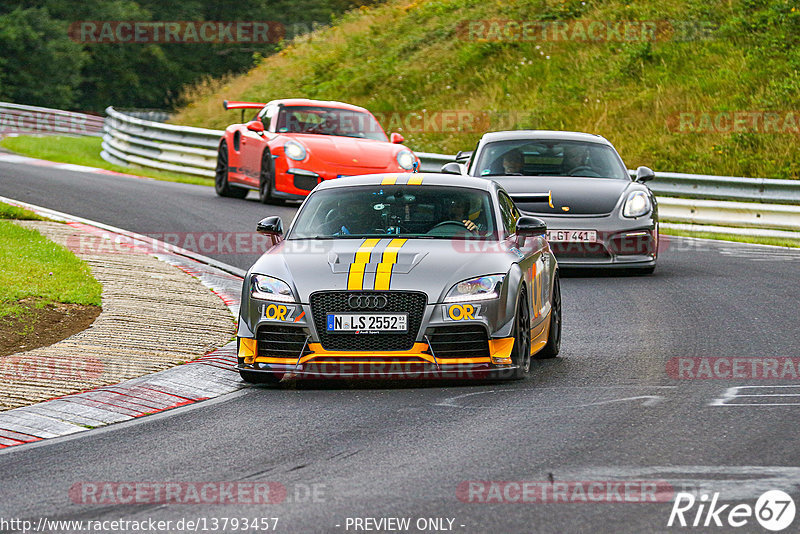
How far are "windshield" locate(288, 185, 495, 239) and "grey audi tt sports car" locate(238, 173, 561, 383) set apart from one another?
4 centimetres

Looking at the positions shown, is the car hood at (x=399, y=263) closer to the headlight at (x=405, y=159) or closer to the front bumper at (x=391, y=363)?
the front bumper at (x=391, y=363)

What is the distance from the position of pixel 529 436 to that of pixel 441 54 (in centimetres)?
2824

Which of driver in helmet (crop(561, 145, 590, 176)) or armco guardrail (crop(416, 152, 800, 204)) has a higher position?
driver in helmet (crop(561, 145, 590, 176))

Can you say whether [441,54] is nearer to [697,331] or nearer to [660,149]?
[660,149]

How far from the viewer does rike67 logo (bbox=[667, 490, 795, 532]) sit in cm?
544

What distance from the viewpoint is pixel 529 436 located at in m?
7.23

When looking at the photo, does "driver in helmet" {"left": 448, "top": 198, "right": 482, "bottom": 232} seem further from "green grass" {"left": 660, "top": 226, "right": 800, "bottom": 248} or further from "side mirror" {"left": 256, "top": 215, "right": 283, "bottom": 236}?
"green grass" {"left": 660, "top": 226, "right": 800, "bottom": 248}

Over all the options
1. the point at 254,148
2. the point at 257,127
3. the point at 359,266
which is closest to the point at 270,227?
the point at 359,266

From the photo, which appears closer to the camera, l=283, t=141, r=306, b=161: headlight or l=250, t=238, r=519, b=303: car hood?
l=250, t=238, r=519, b=303: car hood

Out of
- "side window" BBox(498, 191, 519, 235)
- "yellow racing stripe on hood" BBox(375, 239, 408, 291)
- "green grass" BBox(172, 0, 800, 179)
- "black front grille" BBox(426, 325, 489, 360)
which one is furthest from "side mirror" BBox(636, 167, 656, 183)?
"green grass" BBox(172, 0, 800, 179)

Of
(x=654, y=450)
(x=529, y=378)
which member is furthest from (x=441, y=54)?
(x=654, y=450)

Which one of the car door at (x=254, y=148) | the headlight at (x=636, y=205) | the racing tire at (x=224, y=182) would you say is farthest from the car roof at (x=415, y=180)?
the racing tire at (x=224, y=182)

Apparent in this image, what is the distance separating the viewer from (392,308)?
858 cm

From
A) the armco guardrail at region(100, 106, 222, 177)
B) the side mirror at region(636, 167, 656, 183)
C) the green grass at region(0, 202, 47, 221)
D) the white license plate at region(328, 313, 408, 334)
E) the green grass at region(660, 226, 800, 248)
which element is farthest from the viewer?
the armco guardrail at region(100, 106, 222, 177)
